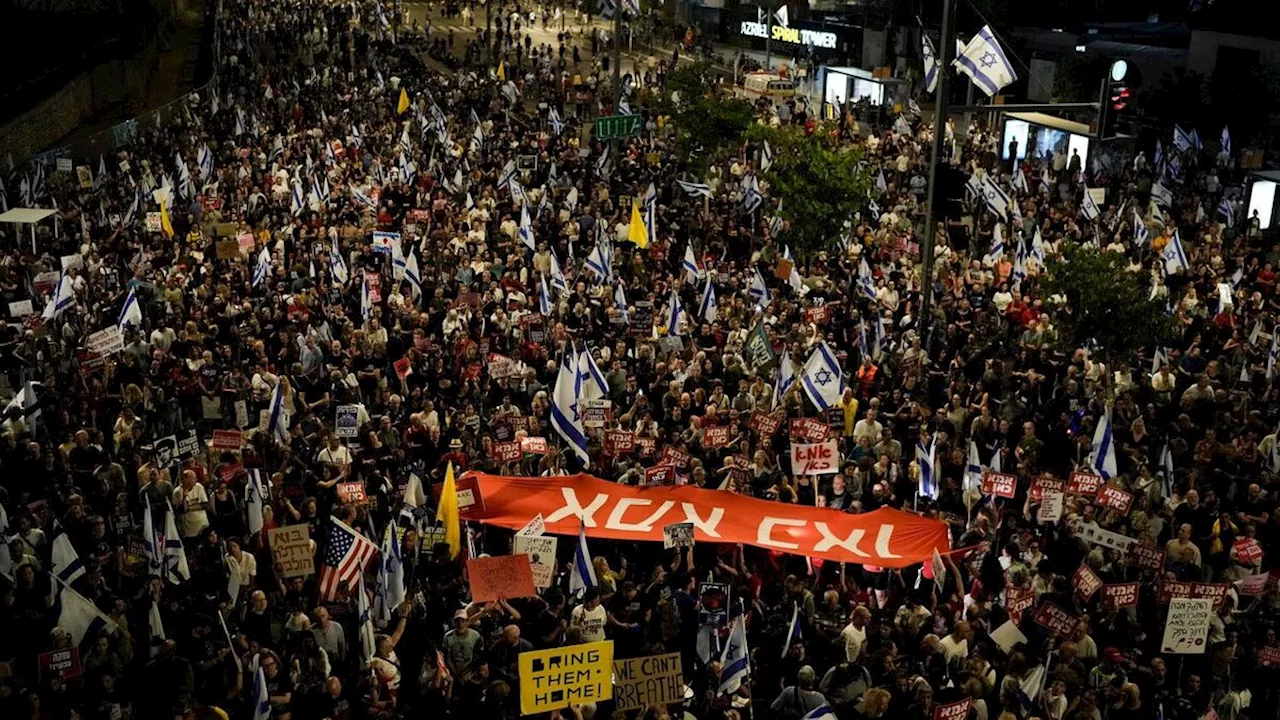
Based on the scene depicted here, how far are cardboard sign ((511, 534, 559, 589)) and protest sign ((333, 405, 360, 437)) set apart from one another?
4.37m

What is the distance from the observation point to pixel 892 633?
12.9 m

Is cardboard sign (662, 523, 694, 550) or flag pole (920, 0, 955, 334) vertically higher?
flag pole (920, 0, 955, 334)

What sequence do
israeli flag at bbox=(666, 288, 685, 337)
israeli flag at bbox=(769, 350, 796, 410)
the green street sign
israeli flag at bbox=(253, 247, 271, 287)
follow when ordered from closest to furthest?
israeli flag at bbox=(769, 350, 796, 410)
israeli flag at bbox=(666, 288, 685, 337)
israeli flag at bbox=(253, 247, 271, 287)
the green street sign

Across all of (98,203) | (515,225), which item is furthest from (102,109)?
(515,225)

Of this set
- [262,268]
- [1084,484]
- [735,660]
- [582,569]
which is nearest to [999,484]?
[1084,484]

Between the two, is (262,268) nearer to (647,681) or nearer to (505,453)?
(505,453)

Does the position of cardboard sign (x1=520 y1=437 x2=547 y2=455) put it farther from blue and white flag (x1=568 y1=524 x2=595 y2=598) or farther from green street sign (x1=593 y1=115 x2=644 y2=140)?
green street sign (x1=593 y1=115 x2=644 y2=140)

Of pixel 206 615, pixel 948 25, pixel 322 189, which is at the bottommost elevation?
pixel 206 615

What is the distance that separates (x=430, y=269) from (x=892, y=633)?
1405cm

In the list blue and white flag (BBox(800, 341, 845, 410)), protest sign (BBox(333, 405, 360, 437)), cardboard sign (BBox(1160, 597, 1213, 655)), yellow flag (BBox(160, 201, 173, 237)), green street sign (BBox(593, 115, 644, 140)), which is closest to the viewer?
cardboard sign (BBox(1160, 597, 1213, 655))

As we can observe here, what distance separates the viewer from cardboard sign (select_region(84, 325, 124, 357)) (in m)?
18.6

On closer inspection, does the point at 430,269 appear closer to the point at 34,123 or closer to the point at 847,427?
the point at 847,427

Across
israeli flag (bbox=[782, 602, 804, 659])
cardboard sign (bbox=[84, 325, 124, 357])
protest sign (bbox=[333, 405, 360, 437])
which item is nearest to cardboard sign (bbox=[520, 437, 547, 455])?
protest sign (bbox=[333, 405, 360, 437])

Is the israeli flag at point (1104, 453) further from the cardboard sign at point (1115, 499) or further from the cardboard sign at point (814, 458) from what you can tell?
the cardboard sign at point (814, 458)
